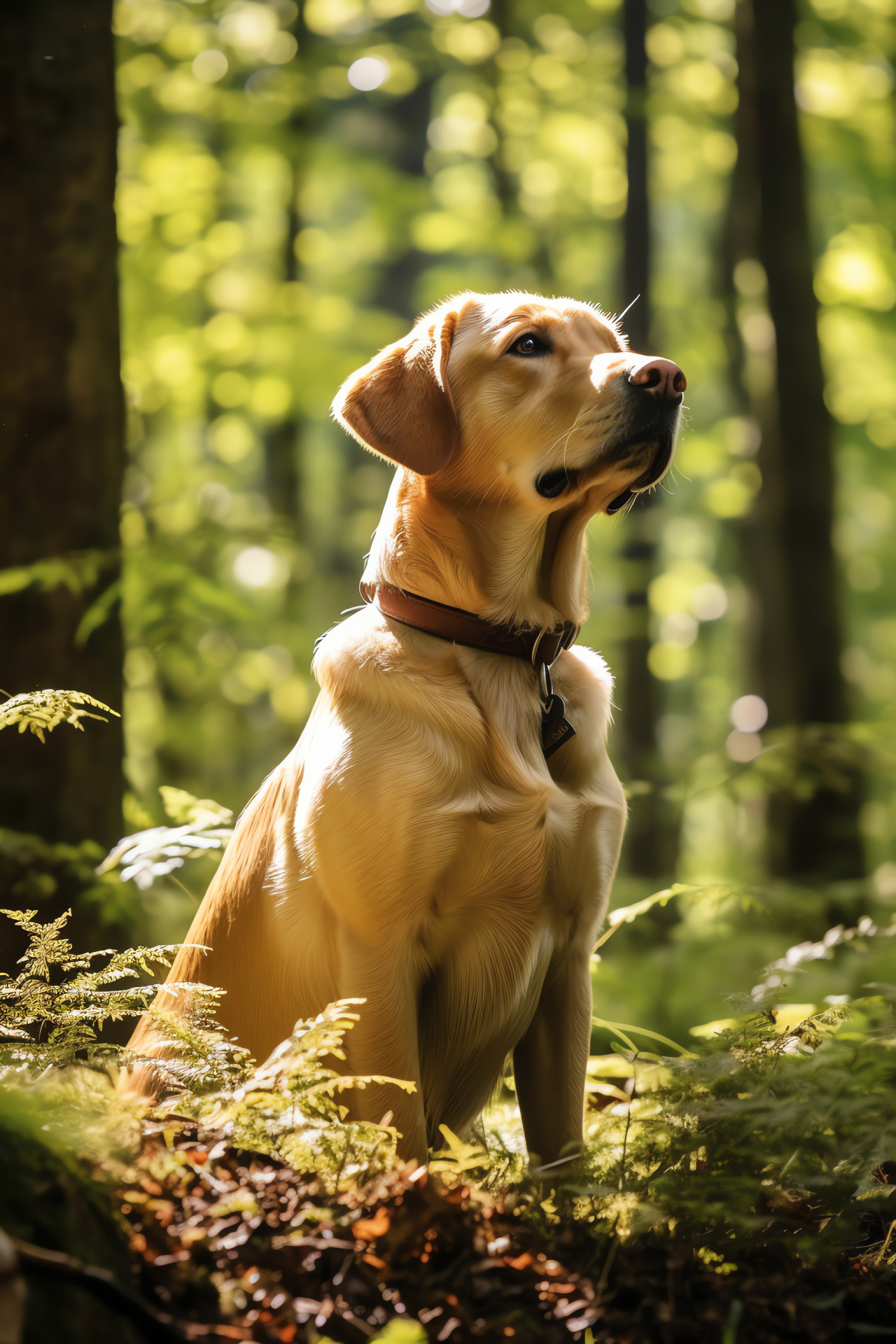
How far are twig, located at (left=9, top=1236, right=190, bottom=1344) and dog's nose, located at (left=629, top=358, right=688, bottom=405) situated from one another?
2.27 m

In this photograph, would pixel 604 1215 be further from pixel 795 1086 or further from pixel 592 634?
pixel 592 634

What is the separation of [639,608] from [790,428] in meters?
2.57

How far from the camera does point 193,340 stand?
1055 cm

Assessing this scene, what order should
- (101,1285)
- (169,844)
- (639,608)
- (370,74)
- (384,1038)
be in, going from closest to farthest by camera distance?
(101,1285)
(384,1038)
(169,844)
(639,608)
(370,74)

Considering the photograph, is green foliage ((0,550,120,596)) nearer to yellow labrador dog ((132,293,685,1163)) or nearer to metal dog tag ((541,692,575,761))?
yellow labrador dog ((132,293,685,1163))

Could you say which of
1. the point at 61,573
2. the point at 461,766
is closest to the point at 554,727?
the point at 461,766

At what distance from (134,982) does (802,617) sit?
16.9ft

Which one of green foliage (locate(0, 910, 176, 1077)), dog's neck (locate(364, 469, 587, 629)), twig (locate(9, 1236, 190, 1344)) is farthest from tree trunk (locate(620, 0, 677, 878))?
twig (locate(9, 1236, 190, 1344))

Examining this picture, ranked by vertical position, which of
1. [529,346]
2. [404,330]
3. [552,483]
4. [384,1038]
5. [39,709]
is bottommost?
[384,1038]

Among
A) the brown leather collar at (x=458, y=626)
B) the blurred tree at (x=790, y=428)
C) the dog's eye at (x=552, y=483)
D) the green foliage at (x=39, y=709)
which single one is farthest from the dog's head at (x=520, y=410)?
the blurred tree at (x=790, y=428)

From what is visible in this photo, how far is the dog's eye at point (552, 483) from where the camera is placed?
9.09 ft

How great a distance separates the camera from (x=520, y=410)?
278cm

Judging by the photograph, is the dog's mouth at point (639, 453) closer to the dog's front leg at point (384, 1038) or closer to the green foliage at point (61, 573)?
the dog's front leg at point (384, 1038)

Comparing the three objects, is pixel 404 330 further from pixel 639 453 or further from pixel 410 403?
pixel 639 453
